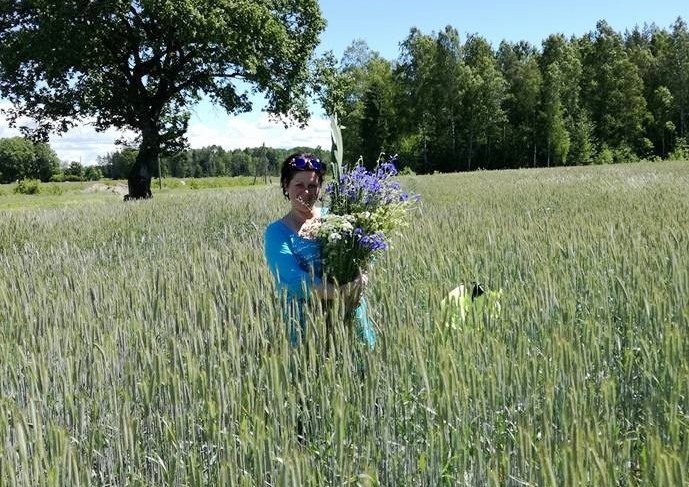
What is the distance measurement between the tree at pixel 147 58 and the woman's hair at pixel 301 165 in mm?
16541

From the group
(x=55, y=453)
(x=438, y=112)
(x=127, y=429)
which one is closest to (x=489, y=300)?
(x=127, y=429)

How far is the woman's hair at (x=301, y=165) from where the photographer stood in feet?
9.02

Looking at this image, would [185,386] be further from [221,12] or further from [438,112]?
[438,112]

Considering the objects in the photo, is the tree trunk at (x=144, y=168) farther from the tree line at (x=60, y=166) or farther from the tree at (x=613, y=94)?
the tree line at (x=60, y=166)

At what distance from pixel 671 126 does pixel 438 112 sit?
18925mm

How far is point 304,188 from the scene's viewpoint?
2.78 metres

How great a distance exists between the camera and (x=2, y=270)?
5574mm

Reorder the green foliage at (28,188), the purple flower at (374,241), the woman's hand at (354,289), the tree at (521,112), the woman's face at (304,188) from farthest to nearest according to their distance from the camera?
the tree at (521,112) → the green foliage at (28,188) → the woman's face at (304,188) → the woman's hand at (354,289) → the purple flower at (374,241)

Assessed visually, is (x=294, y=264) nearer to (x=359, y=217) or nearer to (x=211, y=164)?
(x=359, y=217)

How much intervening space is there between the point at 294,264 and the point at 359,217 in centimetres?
48

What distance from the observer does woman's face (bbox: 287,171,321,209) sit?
9.04 ft

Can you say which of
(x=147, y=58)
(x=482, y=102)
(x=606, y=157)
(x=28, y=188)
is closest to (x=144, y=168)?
(x=147, y=58)

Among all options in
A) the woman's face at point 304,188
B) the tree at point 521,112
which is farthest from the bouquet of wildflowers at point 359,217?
the tree at point 521,112

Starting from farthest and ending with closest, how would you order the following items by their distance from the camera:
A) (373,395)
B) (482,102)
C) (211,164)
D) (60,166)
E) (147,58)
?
(211,164) → (60,166) → (482,102) → (147,58) → (373,395)
